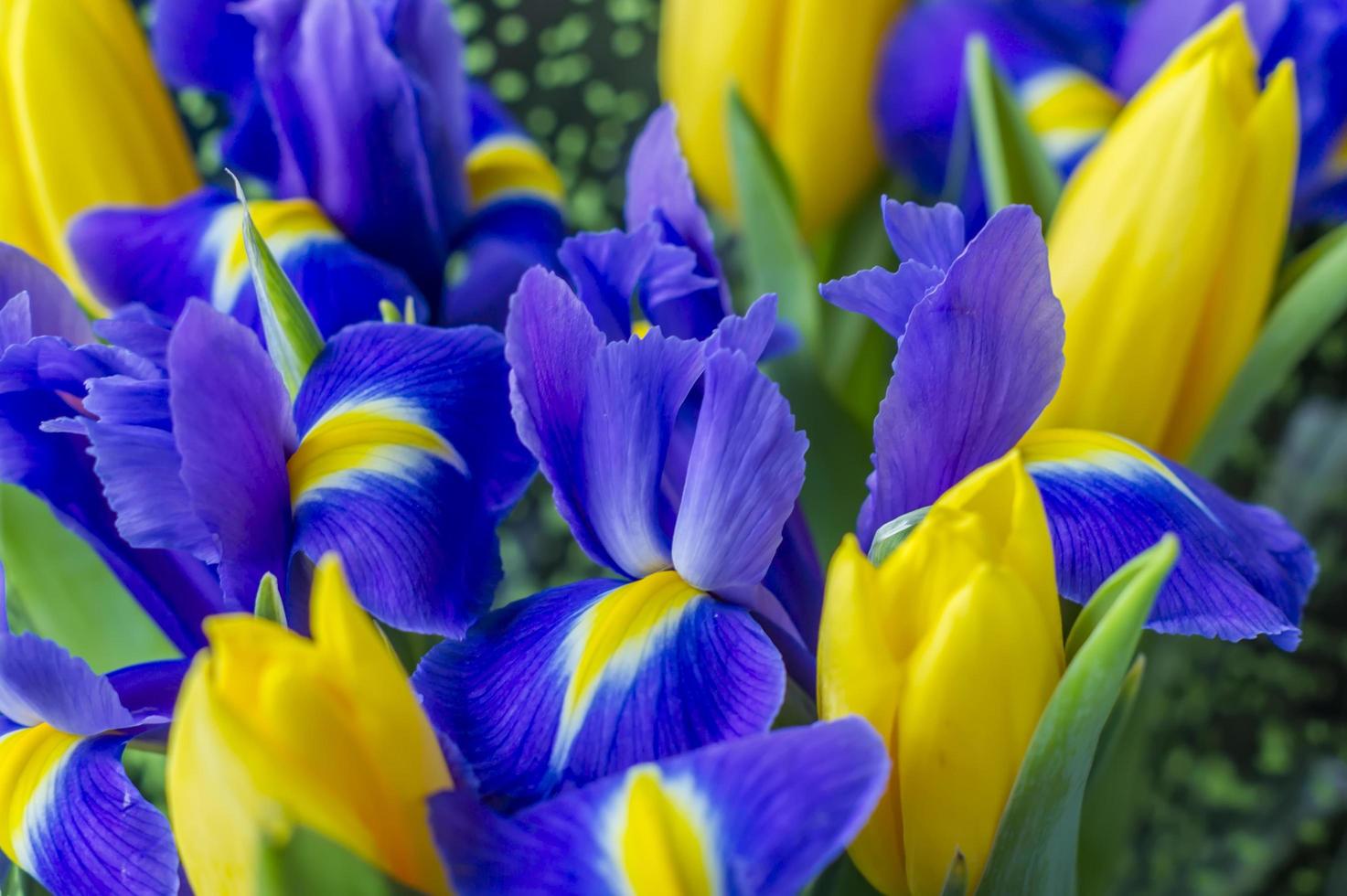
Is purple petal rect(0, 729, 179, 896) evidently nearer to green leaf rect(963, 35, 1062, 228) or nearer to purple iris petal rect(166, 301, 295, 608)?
purple iris petal rect(166, 301, 295, 608)

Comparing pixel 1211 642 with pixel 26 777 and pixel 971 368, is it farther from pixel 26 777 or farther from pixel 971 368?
pixel 26 777

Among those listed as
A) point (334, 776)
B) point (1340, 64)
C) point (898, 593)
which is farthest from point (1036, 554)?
point (1340, 64)

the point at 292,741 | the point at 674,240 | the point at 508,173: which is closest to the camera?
the point at 292,741

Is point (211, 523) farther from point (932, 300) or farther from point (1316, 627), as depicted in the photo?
point (1316, 627)

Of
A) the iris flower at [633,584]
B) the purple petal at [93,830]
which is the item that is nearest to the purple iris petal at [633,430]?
the iris flower at [633,584]

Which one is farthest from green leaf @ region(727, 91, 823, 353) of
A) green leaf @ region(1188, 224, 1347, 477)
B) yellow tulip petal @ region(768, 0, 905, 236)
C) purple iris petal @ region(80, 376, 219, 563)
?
purple iris petal @ region(80, 376, 219, 563)

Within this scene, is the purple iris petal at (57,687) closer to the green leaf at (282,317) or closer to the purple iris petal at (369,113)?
the green leaf at (282,317)

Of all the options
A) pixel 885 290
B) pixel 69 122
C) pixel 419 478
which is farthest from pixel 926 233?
pixel 69 122
